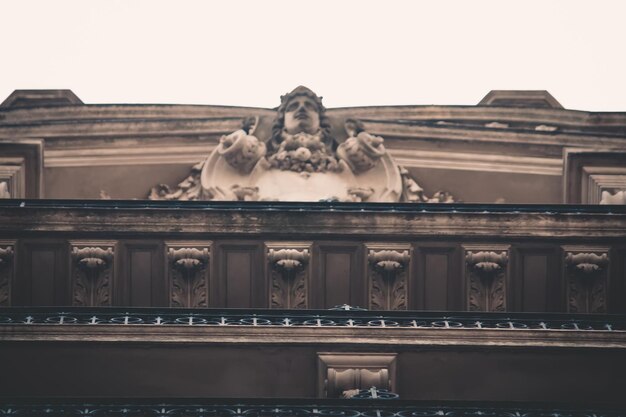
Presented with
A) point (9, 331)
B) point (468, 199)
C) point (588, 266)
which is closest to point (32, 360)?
point (9, 331)

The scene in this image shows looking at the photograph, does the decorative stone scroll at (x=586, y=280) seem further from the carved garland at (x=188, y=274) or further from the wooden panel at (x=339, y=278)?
the carved garland at (x=188, y=274)

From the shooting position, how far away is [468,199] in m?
33.9

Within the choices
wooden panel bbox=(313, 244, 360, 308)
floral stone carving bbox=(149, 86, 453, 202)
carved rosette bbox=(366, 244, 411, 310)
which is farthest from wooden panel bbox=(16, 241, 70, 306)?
carved rosette bbox=(366, 244, 411, 310)

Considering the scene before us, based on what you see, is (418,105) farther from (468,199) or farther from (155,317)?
(155,317)

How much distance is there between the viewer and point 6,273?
97.3 feet

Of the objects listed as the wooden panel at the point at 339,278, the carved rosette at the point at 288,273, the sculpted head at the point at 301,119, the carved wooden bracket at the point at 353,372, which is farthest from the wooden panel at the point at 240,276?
the carved wooden bracket at the point at 353,372

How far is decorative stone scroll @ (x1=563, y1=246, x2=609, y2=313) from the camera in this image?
29516 mm

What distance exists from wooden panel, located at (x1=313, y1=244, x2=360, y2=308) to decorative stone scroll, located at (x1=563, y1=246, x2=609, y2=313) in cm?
285

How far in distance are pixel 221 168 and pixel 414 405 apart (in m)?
12.6

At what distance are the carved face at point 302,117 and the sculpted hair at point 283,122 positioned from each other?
0.28 feet

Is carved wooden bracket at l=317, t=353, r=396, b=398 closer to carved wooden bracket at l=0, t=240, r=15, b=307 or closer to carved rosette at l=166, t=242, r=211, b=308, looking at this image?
carved rosette at l=166, t=242, r=211, b=308

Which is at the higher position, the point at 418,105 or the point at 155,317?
the point at 418,105

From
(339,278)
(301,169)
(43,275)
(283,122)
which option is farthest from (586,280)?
(43,275)

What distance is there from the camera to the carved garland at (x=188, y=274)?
96.6 ft
